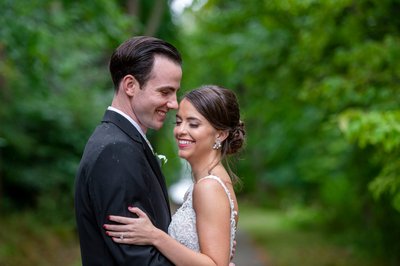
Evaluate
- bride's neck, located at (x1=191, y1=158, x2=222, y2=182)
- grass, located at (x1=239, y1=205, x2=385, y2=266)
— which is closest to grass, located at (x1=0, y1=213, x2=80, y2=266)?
grass, located at (x1=239, y1=205, x2=385, y2=266)

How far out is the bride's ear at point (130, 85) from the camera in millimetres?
2926

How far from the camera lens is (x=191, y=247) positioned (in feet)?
9.90

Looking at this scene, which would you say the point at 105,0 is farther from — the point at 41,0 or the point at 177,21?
the point at 177,21

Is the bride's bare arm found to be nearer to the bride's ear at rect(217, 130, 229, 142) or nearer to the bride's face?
the bride's face

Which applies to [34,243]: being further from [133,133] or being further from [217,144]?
[133,133]

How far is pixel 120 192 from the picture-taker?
2658 mm

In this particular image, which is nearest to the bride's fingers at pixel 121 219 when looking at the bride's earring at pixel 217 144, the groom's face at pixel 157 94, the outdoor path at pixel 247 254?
the groom's face at pixel 157 94

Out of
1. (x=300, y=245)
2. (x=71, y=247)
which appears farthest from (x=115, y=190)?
(x=300, y=245)

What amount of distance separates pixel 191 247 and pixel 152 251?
343mm

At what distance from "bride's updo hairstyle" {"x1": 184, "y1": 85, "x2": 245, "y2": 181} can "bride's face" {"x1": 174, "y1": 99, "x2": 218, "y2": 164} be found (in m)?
0.03

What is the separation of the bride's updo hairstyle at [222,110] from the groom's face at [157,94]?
0.61ft

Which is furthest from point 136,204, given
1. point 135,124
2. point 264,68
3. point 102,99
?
point 102,99

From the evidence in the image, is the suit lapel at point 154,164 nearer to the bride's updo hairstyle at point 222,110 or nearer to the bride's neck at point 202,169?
the bride's neck at point 202,169

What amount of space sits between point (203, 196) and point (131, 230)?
0.46m
